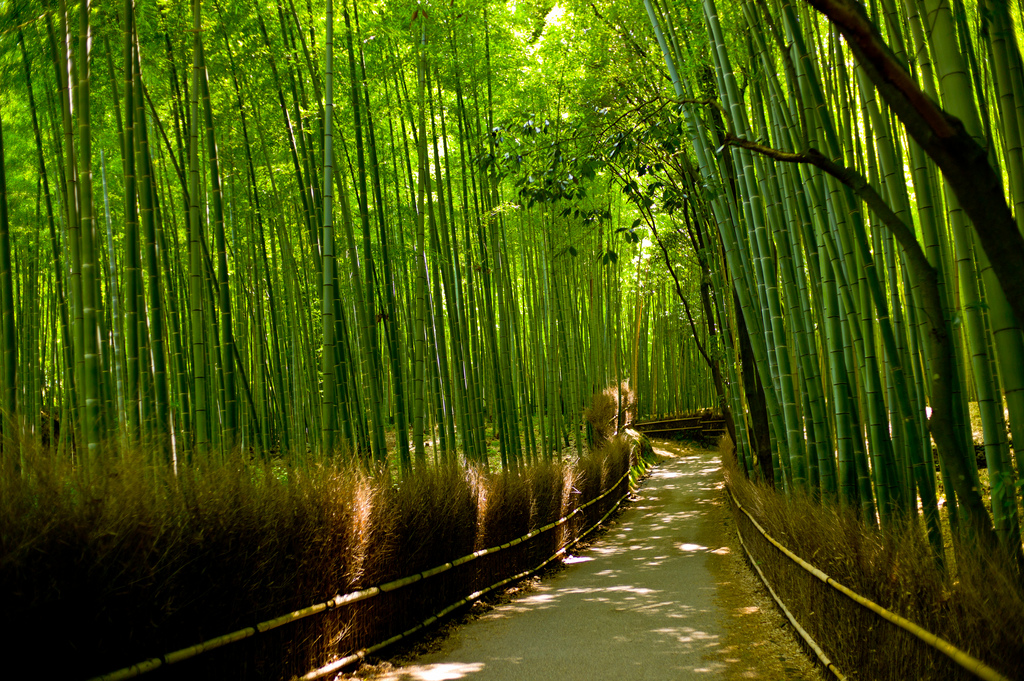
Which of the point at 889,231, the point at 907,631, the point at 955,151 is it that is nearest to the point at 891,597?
the point at 907,631

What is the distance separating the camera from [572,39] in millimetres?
5336

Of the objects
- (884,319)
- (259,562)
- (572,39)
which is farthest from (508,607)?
(572,39)

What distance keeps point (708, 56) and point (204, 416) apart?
365cm

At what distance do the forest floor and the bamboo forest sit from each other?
1.0 inches

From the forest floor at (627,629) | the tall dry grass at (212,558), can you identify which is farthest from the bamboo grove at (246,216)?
the forest floor at (627,629)

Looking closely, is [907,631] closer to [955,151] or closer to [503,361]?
[955,151]

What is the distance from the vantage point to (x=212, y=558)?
6.85 ft

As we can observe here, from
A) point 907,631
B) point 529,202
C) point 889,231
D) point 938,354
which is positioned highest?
point 529,202

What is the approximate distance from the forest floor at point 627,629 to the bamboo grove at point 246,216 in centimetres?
96

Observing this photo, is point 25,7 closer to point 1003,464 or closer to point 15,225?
point 15,225

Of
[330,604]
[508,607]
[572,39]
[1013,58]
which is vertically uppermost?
[572,39]

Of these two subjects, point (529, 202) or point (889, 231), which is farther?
point (529, 202)

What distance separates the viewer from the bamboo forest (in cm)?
167

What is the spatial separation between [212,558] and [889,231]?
242 centimetres
